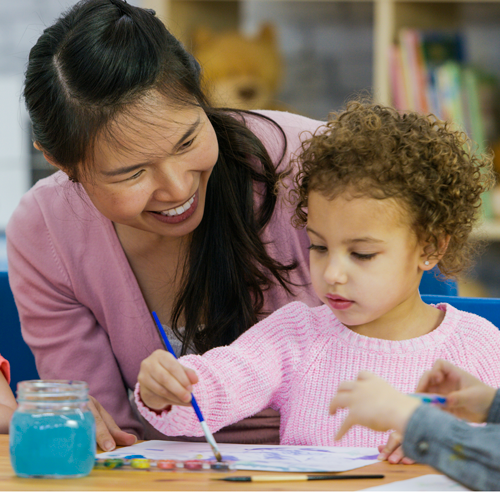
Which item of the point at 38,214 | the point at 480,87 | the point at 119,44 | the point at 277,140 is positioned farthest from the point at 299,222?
the point at 480,87

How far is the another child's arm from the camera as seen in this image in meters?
1.05

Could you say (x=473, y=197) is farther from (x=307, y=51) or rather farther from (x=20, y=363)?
(x=307, y=51)

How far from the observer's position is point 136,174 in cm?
112

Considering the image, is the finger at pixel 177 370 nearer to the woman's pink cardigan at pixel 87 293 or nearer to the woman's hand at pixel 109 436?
the woman's hand at pixel 109 436

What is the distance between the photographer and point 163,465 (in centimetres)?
78

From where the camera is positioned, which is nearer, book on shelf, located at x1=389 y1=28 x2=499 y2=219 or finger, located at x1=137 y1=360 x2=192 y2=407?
finger, located at x1=137 y1=360 x2=192 y2=407

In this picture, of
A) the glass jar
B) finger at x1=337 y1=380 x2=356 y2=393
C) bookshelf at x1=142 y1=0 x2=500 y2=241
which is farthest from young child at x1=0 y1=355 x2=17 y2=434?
bookshelf at x1=142 y1=0 x2=500 y2=241

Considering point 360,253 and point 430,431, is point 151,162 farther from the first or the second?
point 430,431

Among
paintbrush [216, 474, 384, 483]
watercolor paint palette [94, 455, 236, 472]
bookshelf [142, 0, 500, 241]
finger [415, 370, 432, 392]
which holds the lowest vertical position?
watercolor paint palette [94, 455, 236, 472]

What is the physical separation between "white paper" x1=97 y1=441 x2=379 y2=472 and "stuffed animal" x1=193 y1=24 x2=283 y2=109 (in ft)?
5.15

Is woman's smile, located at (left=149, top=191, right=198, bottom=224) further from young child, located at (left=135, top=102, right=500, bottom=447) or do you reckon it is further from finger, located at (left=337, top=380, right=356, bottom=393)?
finger, located at (left=337, top=380, right=356, bottom=393)

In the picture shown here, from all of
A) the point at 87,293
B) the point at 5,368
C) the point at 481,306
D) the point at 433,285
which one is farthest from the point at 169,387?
the point at 433,285

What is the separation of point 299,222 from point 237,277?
7.5 inches

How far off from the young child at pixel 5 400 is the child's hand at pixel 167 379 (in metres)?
0.28
